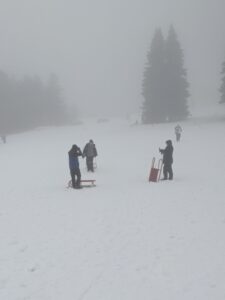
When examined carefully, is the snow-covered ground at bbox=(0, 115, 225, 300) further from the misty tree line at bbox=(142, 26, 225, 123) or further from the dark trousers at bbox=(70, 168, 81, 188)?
the misty tree line at bbox=(142, 26, 225, 123)

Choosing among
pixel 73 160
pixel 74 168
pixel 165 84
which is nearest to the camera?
pixel 74 168

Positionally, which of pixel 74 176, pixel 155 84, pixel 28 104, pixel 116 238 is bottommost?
pixel 116 238

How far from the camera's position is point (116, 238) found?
11617 mm

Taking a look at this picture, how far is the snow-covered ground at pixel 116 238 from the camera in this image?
870cm

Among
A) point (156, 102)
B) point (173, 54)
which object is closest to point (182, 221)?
point (156, 102)

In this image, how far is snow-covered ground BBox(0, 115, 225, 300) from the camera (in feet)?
28.5

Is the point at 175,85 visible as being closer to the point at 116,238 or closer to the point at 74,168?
the point at 74,168

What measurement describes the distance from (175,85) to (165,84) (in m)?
1.48

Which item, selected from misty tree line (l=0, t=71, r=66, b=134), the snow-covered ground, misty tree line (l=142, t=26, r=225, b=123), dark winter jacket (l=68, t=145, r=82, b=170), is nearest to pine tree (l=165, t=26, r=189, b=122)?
misty tree line (l=142, t=26, r=225, b=123)

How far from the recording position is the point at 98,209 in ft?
49.6

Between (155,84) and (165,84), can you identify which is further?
(155,84)

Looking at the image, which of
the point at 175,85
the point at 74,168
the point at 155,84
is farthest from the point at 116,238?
the point at 155,84

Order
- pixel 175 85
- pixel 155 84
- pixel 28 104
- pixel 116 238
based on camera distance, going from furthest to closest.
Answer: pixel 28 104 < pixel 155 84 < pixel 175 85 < pixel 116 238

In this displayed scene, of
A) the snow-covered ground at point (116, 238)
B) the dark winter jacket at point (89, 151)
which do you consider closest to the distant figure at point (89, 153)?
the dark winter jacket at point (89, 151)
